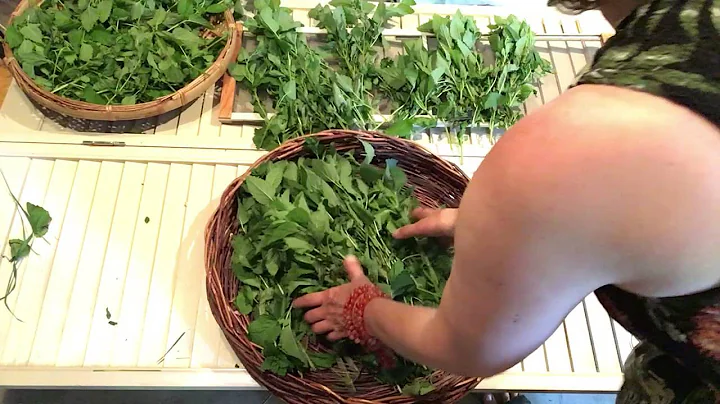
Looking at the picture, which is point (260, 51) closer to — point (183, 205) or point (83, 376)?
point (183, 205)

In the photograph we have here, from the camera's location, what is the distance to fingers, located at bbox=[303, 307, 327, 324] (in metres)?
0.85

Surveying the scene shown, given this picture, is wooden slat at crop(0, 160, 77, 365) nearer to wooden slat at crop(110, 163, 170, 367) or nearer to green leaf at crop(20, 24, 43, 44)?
wooden slat at crop(110, 163, 170, 367)

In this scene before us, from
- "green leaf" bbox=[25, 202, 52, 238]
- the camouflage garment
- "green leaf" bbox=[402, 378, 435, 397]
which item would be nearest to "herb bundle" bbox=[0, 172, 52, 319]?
"green leaf" bbox=[25, 202, 52, 238]

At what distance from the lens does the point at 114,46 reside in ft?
3.61

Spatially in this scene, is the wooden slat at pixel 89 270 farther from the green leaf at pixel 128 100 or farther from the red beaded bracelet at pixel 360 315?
the red beaded bracelet at pixel 360 315

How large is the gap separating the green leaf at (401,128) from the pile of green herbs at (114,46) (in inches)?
12.8

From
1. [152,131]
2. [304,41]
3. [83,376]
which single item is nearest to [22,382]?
[83,376]

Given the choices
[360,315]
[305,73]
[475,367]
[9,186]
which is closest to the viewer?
[475,367]

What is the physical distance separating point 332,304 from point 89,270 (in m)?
0.36

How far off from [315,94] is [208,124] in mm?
186

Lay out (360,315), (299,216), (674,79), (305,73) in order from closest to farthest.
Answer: (674,79) < (360,315) < (299,216) < (305,73)

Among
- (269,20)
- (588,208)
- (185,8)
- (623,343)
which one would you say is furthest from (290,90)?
(588,208)

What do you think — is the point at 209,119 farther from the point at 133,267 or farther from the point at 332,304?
the point at 332,304

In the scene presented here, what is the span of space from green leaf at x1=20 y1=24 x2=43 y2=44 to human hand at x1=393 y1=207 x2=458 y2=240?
66 cm
